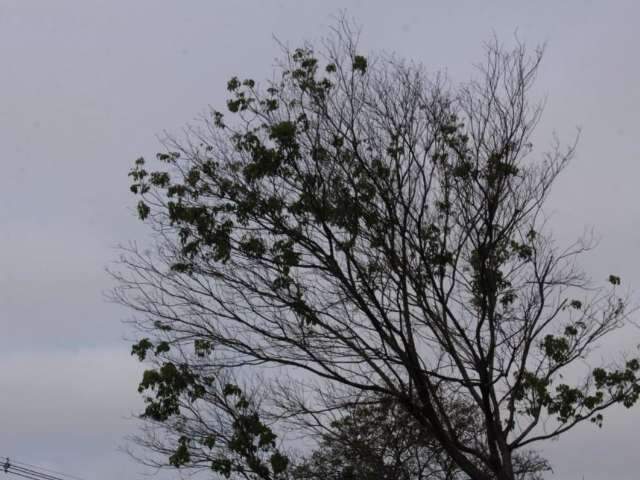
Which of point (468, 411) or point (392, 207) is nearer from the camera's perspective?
point (392, 207)

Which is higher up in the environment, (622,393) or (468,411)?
(468,411)

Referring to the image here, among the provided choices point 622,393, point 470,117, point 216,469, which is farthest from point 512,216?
point 216,469

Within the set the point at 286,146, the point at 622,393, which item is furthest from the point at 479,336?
the point at 286,146

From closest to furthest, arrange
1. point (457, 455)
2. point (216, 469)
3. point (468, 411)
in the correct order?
point (457, 455)
point (216, 469)
point (468, 411)

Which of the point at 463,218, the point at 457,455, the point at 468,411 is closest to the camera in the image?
the point at 457,455

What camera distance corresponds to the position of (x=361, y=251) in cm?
1135

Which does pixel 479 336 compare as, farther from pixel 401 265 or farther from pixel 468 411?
pixel 468 411

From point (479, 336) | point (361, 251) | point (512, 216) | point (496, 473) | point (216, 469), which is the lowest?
point (496, 473)

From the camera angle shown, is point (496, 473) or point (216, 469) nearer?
point (496, 473)

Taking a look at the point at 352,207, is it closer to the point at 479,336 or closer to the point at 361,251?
the point at 361,251

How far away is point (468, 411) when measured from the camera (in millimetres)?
17344

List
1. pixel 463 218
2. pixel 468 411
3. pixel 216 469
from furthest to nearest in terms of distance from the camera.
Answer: pixel 468 411
pixel 216 469
pixel 463 218

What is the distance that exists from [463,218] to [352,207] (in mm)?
1655

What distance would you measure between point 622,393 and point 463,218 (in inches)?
138
